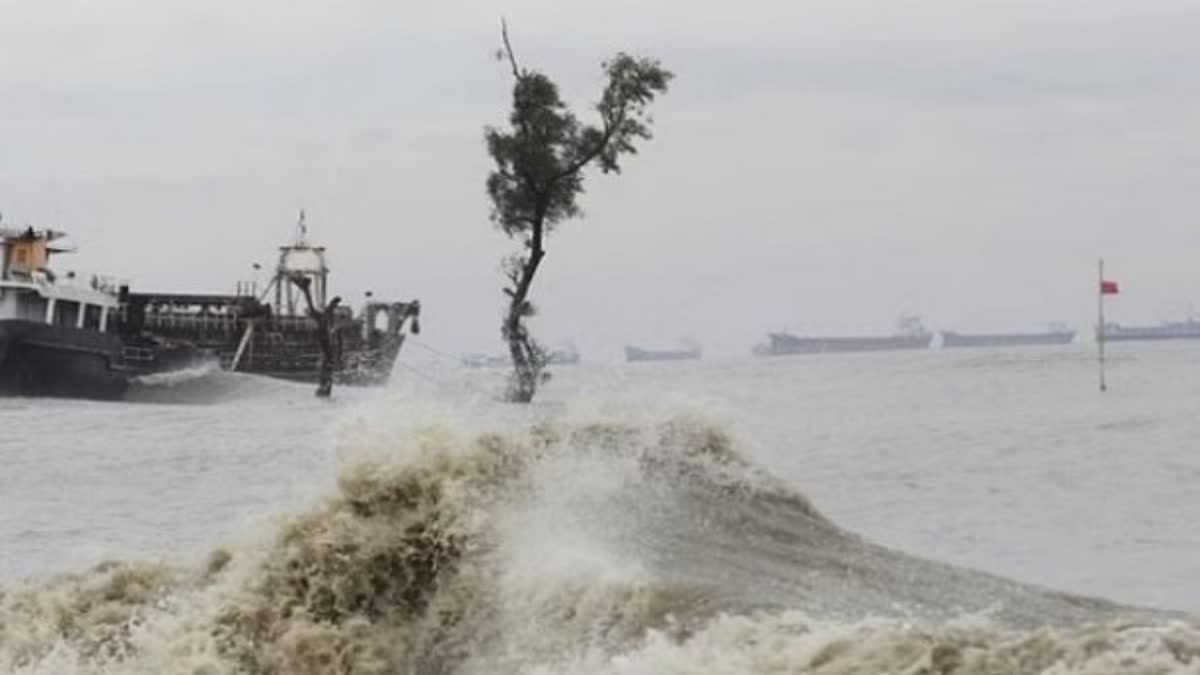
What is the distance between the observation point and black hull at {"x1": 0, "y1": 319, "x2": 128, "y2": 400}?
139ft

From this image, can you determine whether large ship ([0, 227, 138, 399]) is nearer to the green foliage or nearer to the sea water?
the green foliage

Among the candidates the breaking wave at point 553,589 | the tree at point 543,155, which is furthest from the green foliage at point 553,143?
the breaking wave at point 553,589

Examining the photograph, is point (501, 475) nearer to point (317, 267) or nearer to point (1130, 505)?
→ point (1130, 505)

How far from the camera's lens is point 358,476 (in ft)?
25.7

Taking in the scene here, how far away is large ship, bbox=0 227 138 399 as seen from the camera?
42531 mm

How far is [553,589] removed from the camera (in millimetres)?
6527

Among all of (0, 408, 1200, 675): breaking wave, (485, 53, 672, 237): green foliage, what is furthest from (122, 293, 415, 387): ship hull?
(0, 408, 1200, 675): breaking wave

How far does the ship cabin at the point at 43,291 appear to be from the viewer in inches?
1736

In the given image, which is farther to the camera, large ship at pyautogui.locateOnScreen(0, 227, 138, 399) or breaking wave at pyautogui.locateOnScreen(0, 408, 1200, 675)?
large ship at pyautogui.locateOnScreen(0, 227, 138, 399)

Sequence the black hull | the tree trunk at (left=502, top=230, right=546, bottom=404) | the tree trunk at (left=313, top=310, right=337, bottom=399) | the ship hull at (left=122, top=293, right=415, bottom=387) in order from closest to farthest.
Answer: the tree trunk at (left=502, top=230, right=546, bottom=404) < the tree trunk at (left=313, top=310, right=337, bottom=399) < the black hull < the ship hull at (left=122, top=293, right=415, bottom=387)

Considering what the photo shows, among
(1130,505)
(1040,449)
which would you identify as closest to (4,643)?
(1130,505)

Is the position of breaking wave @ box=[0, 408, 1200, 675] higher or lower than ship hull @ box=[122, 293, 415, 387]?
lower

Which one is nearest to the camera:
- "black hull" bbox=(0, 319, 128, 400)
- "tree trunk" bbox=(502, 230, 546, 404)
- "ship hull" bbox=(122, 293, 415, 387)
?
"tree trunk" bbox=(502, 230, 546, 404)

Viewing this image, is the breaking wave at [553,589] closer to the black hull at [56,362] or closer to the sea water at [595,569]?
the sea water at [595,569]
